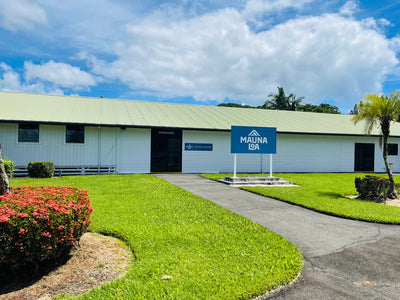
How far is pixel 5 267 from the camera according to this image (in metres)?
4.01

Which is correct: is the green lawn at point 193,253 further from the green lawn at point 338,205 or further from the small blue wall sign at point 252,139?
the small blue wall sign at point 252,139

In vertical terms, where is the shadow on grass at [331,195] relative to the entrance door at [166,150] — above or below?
below

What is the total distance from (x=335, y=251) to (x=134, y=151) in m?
13.7

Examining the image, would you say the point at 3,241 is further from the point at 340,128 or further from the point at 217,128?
the point at 340,128

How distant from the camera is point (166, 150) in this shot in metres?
17.8

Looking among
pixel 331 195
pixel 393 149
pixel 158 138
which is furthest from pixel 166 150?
pixel 393 149

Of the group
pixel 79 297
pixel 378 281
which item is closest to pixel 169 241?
pixel 79 297

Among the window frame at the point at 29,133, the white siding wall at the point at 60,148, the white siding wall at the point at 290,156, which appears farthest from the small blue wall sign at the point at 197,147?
the window frame at the point at 29,133

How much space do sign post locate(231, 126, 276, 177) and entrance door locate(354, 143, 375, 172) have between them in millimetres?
10616

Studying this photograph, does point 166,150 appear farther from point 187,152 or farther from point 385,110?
point 385,110

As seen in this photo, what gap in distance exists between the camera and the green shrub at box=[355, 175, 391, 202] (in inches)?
387

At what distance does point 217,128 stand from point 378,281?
14411 mm

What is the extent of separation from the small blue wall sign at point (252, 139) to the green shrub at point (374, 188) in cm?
524

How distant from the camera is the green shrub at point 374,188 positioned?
9820mm
